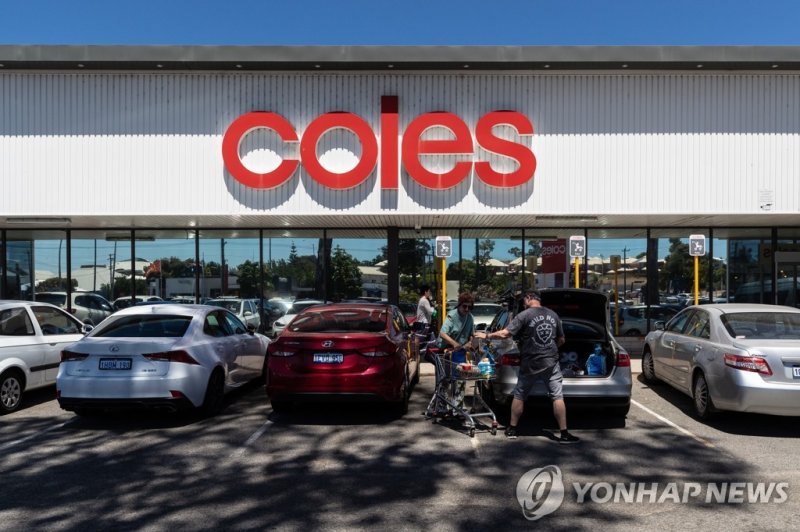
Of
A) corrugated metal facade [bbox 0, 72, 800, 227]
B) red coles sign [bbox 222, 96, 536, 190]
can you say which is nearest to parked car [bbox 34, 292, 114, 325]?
corrugated metal facade [bbox 0, 72, 800, 227]

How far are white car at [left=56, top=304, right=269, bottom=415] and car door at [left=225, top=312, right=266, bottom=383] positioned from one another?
0.74 m

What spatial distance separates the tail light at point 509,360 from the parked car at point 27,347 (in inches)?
259

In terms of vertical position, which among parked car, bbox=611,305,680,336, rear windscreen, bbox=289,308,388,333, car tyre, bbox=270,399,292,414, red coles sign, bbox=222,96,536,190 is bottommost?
car tyre, bbox=270,399,292,414

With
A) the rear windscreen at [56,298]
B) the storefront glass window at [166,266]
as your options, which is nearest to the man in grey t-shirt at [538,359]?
the storefront glass window at [166,266]

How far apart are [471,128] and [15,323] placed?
9.13m

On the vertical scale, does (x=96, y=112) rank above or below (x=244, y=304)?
above

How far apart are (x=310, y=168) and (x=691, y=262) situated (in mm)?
10250

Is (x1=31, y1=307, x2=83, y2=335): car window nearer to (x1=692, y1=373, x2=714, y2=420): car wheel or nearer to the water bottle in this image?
the water bottle

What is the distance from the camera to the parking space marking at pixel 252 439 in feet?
21.2

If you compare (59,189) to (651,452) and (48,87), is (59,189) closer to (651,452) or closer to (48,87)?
(48,87)

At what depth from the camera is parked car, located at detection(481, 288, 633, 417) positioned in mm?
7246

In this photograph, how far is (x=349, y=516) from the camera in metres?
4.74

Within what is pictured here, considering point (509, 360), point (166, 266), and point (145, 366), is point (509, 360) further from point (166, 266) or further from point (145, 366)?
point (166, 266)
